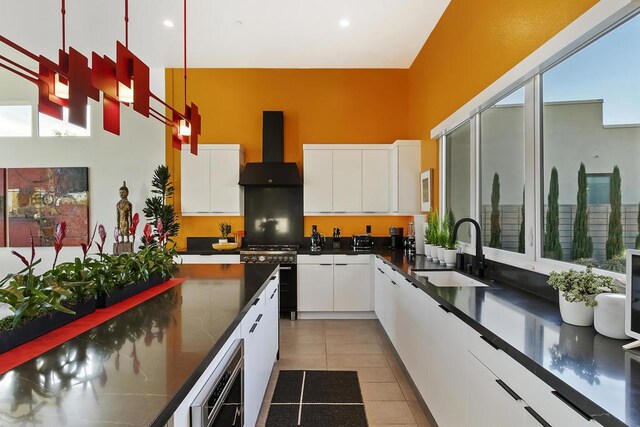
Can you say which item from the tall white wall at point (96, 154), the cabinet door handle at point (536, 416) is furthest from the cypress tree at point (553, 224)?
the tall white wall at point (96, 154)

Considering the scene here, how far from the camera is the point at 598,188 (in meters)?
1.81

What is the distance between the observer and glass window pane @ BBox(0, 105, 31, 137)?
17.4 feet

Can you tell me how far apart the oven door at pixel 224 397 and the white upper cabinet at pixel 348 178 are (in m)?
3.43

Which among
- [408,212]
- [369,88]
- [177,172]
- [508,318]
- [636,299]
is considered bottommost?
[508,318]

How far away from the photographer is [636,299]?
46.6 inches

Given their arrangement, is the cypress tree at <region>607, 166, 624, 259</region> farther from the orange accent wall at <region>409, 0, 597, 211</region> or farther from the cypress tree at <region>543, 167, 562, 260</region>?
the orange accent wall at <region>409, 0, 597, 211</region>

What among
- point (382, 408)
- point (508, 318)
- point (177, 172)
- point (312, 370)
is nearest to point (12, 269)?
point (177, 172)

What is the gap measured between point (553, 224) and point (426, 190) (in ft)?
7.52

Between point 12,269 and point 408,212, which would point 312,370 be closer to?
point 408,212

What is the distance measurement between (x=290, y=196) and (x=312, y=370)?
2639 mm

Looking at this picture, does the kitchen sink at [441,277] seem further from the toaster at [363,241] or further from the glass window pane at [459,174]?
the toaster at [363,241]

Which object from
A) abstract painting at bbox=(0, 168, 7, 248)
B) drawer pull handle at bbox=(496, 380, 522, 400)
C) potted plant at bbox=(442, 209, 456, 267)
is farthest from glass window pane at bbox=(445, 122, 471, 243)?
abstract painting at bbox=(0, 168, 7, 248)

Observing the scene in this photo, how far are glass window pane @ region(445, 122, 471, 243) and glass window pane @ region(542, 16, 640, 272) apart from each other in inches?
49.3

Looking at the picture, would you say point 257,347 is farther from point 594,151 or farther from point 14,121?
point 14,121
